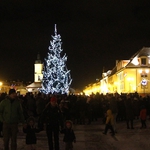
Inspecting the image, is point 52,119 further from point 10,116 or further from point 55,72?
point 55,72

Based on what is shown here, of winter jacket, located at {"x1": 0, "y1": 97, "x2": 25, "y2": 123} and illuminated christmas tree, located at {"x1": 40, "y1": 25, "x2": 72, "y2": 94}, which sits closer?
winter jacket, located at {"x1": 0, "y1": 97, "x2": 25, "y2": 123}

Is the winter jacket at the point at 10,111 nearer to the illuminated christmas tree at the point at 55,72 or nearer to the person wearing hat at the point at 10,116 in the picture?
the person wearing hat at the point at 10,116

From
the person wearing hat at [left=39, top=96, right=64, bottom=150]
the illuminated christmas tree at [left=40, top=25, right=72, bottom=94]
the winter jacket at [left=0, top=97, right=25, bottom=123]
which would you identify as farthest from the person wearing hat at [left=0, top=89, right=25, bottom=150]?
the illuminated christmas tree at [left=40, top=25, right=72, bottom=94]

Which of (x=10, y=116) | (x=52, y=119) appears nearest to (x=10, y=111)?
(x=10, y=116)

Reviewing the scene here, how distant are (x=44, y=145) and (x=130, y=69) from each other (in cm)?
5645

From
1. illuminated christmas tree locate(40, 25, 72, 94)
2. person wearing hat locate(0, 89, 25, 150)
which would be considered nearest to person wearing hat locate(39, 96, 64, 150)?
person wearing hat locate(0, 89, 25, 150)

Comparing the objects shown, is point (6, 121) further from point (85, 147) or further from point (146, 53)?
point (146, 53)

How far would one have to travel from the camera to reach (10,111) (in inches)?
413

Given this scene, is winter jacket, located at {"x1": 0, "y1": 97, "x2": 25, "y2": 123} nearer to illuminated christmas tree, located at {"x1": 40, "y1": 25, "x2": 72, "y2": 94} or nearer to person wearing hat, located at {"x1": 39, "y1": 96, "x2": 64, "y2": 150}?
person wearing hat, located at {"x1": 39, "y1": 96, "x2": 64, "y2": 150}

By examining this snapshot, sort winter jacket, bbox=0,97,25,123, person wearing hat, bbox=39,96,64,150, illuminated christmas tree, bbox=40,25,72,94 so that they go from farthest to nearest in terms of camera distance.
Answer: illuminated christmas tree, bbox=40,25,72,94
person wearing hat, bbox=39,96,64,150
winter jacket, bbox=0,97,25,123

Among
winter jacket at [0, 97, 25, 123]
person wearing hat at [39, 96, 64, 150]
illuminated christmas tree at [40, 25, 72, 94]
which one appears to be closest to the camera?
winter jacket at [0, 97, 25, 123]

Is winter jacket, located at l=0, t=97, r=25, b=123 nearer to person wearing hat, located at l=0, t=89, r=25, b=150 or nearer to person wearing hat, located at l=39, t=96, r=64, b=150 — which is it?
person wearing hat, located at l=0, t=89, r=25, b=150

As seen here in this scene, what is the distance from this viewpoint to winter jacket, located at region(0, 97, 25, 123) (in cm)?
1048

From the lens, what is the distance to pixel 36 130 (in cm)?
1080
